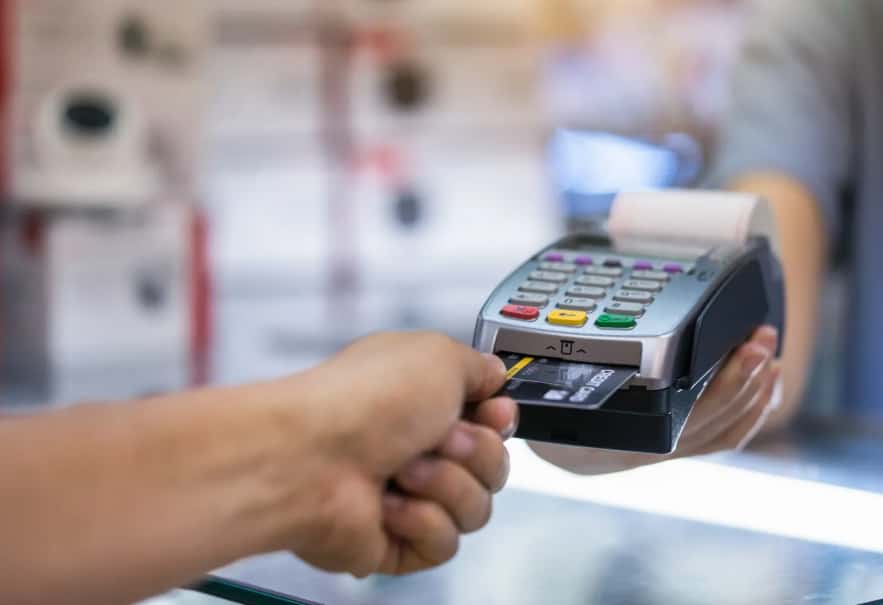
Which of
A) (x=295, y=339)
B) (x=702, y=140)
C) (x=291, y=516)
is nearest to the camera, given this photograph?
(x=291, y=516)

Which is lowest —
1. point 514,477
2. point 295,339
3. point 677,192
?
point 295,339

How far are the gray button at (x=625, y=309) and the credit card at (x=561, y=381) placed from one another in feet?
0.08

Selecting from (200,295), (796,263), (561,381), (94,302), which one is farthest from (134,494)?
(200,295)

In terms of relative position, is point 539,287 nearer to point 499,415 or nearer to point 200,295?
point 499,415

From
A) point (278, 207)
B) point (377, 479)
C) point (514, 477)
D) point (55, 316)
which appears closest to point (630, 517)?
point (514, 477)

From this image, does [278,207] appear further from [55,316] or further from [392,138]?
[55,316]

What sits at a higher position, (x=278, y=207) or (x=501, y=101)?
(x=501, y=101)

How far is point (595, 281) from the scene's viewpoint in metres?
0.39

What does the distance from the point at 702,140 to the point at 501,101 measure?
277 mm

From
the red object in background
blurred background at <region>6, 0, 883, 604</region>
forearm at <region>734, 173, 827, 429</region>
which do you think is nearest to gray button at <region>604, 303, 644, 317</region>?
forearm at <region>734, 173, 827, 429</region>

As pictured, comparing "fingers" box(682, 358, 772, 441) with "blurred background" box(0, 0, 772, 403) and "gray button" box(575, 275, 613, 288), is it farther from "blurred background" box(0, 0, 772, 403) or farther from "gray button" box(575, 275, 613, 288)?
"blurred background" box(0, 0, 772, 403)

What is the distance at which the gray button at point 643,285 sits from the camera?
0.38 m

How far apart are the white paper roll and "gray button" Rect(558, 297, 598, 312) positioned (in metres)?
0.07

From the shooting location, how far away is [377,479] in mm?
297
